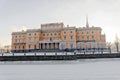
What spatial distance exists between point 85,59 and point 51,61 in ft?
22.7

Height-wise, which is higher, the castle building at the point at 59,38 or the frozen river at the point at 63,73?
the castle building at the point at 59,38

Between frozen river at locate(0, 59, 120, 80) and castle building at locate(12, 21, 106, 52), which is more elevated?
castle building at locate(12, 21, 106, 52)

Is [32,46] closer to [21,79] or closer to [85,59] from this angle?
[85,59]

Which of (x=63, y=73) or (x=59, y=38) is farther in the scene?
(x=59, y=38)

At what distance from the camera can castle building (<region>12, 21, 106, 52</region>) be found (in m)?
69.3

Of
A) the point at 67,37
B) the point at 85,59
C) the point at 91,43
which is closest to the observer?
the point at 85,59

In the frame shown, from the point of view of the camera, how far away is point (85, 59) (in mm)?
29156

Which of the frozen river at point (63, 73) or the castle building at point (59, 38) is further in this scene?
the castle building at point (59, 38)

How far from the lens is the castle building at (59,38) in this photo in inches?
2730

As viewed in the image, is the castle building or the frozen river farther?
the castle building

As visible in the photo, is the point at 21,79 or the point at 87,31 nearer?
the point at 21,79

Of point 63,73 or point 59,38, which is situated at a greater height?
point 59,38

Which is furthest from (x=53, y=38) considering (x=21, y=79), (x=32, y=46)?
(x=21, y=79)

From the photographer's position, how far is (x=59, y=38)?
75500 millimetres
